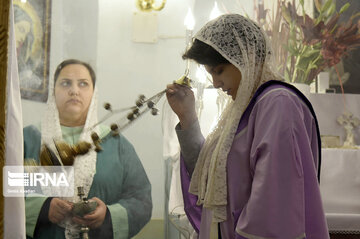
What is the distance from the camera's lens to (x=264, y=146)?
1494 mm

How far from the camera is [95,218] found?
7.36ft

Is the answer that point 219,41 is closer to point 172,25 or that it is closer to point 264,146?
point 264,146

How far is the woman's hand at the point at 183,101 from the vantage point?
1934 mm

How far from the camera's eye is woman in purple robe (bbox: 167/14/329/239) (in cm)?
147

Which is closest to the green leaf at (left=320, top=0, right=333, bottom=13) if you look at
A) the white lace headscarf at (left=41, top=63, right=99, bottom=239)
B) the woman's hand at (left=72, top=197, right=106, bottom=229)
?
the white lace headscarf at (left=41, top=63, right=99, bottom=239)

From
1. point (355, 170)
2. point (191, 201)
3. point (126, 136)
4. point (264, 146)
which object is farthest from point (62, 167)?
point (355, 170)

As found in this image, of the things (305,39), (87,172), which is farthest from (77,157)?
(305,39)

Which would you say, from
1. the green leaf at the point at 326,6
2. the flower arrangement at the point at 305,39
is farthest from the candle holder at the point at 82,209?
the green leaf at the point at 326,6

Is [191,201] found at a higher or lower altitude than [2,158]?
lower

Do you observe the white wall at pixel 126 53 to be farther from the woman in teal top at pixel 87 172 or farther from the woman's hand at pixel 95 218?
the woman's hand at pixel 95 218

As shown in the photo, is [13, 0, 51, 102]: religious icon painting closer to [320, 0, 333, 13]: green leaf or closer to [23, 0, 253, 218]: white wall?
[23, 0, 253, 218]: white wall

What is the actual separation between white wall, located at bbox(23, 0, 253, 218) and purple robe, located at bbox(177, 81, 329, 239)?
81cm

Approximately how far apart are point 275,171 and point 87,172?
992mm

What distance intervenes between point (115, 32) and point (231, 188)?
1.11 m
